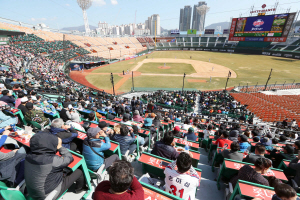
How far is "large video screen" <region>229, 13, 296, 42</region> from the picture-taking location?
58.3m

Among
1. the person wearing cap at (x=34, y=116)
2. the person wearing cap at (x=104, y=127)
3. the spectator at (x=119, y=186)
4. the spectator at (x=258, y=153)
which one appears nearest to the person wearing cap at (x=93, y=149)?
the person wearing cap at (x=104, y=127)

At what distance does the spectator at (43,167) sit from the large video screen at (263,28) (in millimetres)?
84570

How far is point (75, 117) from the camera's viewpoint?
22.1 ft

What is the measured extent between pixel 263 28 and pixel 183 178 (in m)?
85.8

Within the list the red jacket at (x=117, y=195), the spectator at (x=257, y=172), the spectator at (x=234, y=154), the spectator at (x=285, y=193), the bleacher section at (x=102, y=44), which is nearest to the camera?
the red jacket at (x=117, y=195)

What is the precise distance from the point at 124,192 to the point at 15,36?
216 feet

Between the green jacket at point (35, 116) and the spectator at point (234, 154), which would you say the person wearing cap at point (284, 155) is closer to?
the spectator at point (234, 154)

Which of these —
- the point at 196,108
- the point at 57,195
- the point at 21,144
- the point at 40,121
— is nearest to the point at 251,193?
the point at 57,195

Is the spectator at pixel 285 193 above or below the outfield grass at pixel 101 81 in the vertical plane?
above

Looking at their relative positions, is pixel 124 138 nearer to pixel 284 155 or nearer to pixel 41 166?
pixel 41 166

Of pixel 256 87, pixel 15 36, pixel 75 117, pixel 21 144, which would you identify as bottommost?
pixel 256 87

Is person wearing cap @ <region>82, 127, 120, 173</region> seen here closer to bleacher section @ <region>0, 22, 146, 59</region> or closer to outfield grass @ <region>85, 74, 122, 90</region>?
outfield grass @ <region>85, 74, 122, 90</region>

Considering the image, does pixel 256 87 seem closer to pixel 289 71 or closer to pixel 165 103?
pixel 289 71

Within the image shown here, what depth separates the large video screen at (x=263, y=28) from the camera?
58.3 meters
